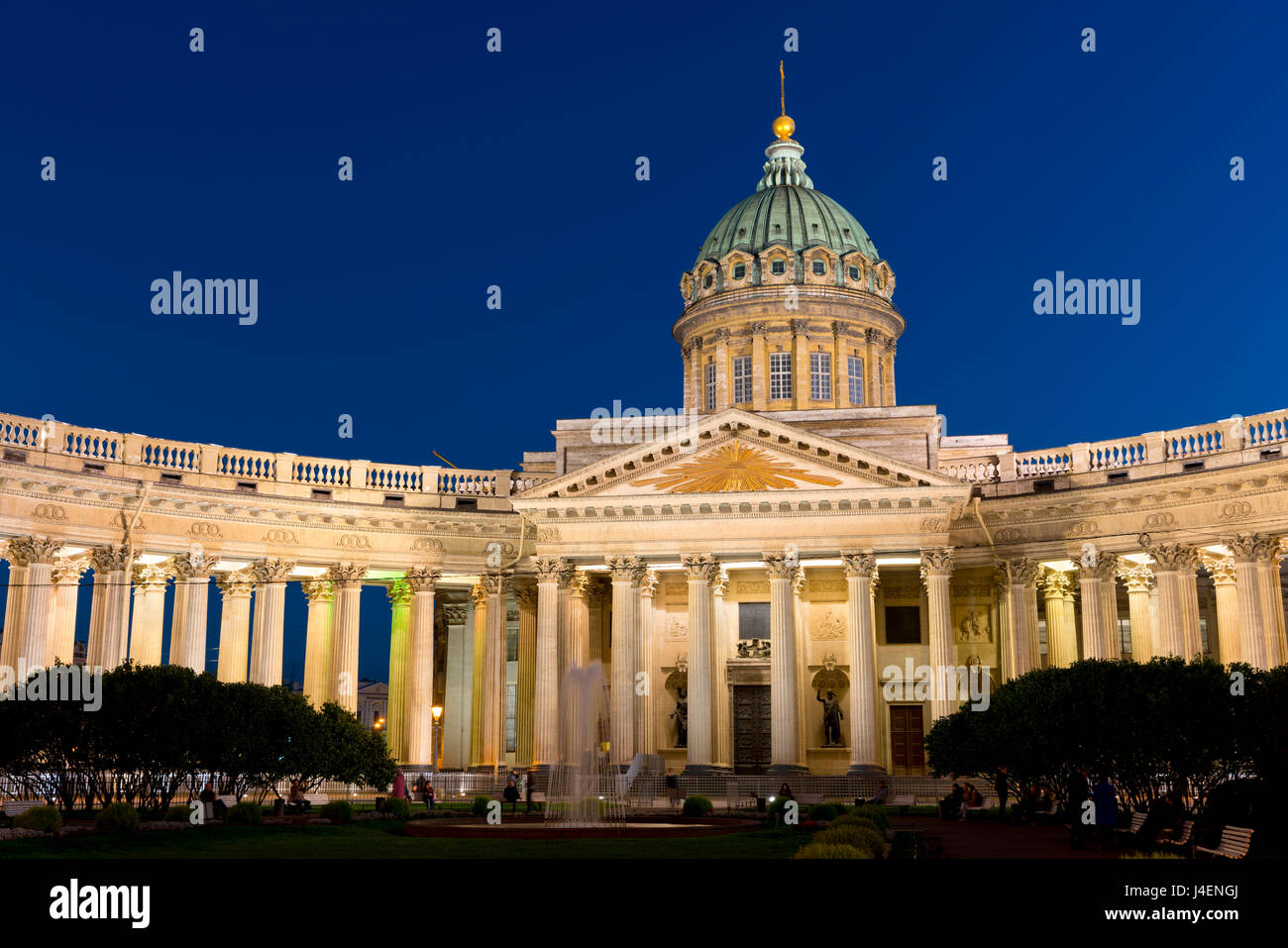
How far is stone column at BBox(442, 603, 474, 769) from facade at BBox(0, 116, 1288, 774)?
304mm

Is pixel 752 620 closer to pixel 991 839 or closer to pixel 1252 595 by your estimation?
pixel 1252 595

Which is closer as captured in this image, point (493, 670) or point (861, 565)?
point (861, 565)

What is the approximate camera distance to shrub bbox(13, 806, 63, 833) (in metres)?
25.1

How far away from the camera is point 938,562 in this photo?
46406mm

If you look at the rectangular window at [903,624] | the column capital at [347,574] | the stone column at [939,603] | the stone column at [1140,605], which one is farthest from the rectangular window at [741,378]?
the column capital at [347,574]

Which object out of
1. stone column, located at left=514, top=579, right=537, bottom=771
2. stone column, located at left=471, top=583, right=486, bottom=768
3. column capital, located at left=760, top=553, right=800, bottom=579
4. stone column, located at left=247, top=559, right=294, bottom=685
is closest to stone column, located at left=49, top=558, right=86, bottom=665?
stone column, located at left=247, top=559, right=294, bottom=685

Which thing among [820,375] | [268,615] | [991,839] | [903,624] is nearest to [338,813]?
[991,839]

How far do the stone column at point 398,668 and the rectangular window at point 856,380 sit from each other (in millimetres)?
23006

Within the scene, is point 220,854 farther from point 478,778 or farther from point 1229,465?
point 1229,465

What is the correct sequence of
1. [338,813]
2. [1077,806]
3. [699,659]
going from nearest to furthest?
[1077,806] → [338,813] → [699,659]

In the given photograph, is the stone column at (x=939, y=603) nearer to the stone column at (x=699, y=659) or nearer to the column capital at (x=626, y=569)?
the stone column at (x=699, y=659)

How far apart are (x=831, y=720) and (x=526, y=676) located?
12243mm

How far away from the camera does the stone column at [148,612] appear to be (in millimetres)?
47434
